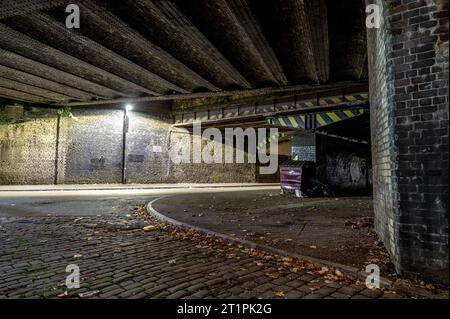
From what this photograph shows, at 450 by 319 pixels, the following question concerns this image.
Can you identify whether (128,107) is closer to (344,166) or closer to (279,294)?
(344,166)

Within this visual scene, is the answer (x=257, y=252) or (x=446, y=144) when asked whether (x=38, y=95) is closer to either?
(x=257, y=252)

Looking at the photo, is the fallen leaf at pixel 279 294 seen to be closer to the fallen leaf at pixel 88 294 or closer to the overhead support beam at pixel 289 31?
the fallen leaf at pixel 88 294

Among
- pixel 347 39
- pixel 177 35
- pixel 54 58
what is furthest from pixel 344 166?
pixel 54 58

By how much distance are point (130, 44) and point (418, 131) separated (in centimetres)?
767

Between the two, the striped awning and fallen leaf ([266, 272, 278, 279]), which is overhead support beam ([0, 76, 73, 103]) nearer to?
the striped awning

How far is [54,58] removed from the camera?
31.3 feet

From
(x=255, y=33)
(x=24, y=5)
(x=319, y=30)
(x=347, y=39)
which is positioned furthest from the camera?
(x=347, y=39)

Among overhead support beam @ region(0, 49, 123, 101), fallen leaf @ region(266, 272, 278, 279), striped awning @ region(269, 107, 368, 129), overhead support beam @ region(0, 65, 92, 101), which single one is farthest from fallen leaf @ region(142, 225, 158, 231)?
overhead support beam @ region(0, 65, 92, 101)

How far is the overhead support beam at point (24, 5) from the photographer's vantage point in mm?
5922

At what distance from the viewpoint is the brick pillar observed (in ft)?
Result: 9.97

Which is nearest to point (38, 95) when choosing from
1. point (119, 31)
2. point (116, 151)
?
point (116, 151)

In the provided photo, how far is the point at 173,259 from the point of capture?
4.20m

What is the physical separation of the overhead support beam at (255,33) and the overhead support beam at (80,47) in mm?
4151

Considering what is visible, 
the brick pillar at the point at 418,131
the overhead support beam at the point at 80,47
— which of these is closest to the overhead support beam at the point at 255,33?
the brick pillar at the point at 418,131
